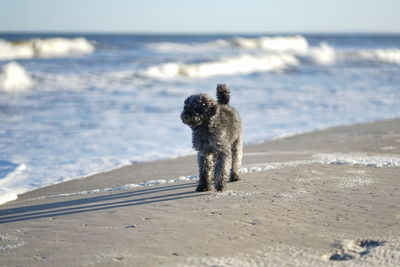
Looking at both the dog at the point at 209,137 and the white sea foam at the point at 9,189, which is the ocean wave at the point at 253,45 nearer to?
the white sea foam at the point at 9,189

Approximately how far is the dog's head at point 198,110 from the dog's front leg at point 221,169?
51 cm

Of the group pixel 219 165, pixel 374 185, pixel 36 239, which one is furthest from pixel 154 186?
pixel 374 185

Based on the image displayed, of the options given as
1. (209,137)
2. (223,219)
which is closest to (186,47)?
(209,137)

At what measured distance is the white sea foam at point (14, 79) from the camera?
22.8 meters

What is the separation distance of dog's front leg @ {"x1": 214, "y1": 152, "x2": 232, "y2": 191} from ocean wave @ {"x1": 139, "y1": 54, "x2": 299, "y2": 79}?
75.3ft

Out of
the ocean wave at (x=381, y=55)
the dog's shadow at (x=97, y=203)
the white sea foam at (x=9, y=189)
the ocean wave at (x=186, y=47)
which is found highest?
the ocean wave at (x=186, y=47)

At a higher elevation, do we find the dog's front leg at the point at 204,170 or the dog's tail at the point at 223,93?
the dog's tail at the point at 223,93

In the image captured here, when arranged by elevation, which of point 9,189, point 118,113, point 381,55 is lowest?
point 9,189

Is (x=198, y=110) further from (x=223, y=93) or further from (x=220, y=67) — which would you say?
(x=220, y=67)

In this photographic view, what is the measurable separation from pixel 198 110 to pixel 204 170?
2.48 feet

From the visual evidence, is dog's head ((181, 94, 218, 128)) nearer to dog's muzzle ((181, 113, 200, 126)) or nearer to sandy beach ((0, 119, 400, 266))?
dog's muzzle ((181, 113, 200, 126))

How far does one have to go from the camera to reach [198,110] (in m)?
5.77

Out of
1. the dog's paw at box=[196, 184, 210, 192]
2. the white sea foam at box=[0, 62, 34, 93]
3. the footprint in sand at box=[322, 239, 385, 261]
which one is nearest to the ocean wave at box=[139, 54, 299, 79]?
the white sea foam at box=[0, 62, 34, 93]

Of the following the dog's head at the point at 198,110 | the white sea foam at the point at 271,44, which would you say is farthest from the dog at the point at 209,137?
the white sea foam at the point at 271,44
